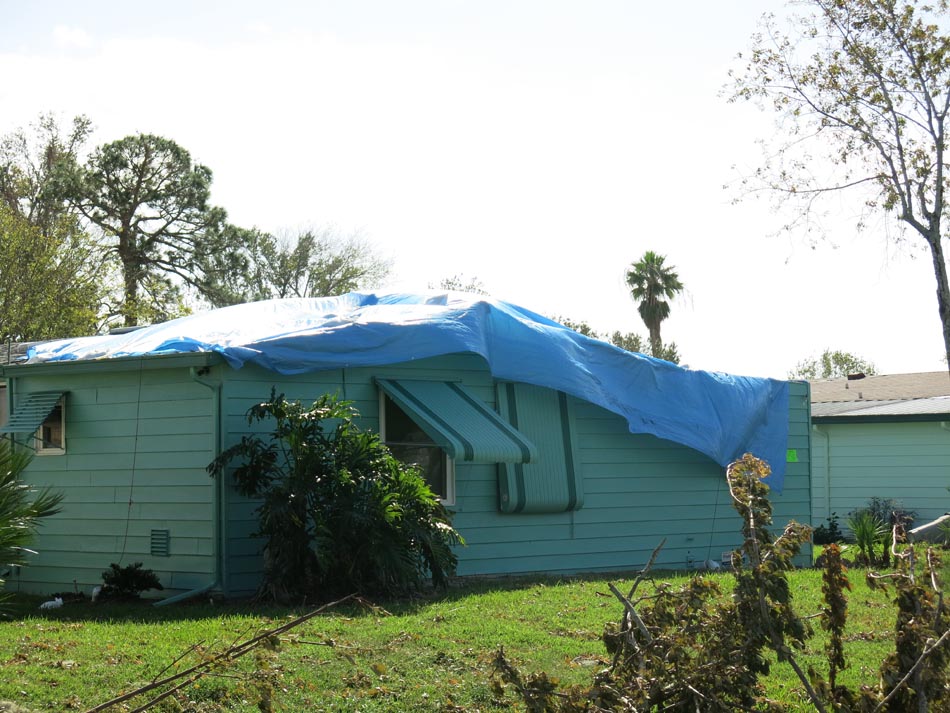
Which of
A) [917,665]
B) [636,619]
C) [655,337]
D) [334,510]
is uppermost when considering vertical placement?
[655,337]

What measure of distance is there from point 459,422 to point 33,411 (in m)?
4.72

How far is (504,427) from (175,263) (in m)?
24.1

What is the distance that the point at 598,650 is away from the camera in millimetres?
7934

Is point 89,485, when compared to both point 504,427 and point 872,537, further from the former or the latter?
point 872,537

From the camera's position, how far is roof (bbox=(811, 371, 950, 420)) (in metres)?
21.3

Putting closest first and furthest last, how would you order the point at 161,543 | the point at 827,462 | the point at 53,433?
the point at 161,543 < the point at 53,433 < the point at 827,462

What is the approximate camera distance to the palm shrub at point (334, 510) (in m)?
9.95

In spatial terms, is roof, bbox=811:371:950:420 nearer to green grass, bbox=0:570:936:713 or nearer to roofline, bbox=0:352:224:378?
green grass, bbox=0:570:936:713

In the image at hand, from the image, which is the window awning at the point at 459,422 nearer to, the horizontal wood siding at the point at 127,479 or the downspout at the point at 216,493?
the downspout at the point at 216,493

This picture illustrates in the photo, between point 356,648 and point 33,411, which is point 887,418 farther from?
point 356,648

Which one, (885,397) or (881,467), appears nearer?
(881,467)

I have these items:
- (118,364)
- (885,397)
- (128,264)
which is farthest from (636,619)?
(128,264)

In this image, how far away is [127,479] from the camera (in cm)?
1183

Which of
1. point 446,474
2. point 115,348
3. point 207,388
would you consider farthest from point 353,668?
point 115,348
